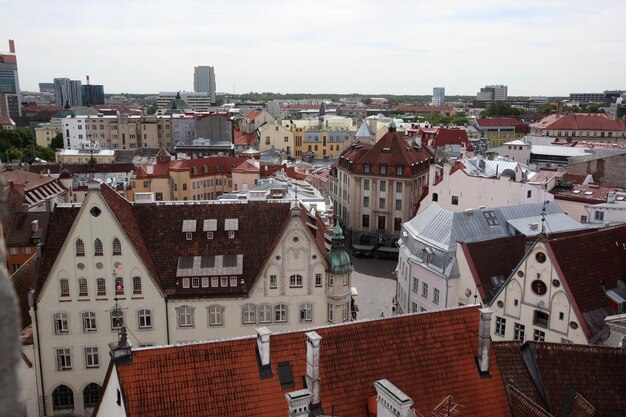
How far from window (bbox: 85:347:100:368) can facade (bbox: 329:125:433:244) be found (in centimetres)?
5221

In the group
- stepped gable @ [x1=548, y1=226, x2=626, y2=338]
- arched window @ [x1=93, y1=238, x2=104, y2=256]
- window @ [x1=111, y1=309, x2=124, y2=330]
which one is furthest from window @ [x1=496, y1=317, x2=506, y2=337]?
arched window @ [x1=93, y1=238, x2=104, y2=256]

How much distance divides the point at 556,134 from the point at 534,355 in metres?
139

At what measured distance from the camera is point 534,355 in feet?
94.4

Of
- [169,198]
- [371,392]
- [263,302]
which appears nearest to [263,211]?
[263,302]

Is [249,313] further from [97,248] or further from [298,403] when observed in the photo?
[298,403]

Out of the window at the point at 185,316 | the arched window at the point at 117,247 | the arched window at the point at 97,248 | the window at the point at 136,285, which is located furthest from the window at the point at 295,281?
the arched window at the point at 97,248

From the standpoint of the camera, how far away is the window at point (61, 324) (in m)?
40.4

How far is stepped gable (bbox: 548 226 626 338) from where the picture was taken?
120 ft

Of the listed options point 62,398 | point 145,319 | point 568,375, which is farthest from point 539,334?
point 62,398

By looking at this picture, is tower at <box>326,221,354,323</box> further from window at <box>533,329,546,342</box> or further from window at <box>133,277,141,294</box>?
window at <box>133,277,141,294</box>

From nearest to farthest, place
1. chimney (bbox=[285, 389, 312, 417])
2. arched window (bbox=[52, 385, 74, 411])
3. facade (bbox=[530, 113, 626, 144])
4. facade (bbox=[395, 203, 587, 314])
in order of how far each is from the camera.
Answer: chimney (bbox=[285, 389, 312, 417]) → arched window (bbox=[52, 385, 74, 411]) → facade (bbox=[395, 203, 587, 314]) → facade (bbox=[530, 113, 626, 144])

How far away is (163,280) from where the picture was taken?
41750 mm

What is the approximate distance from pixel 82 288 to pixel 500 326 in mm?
29715

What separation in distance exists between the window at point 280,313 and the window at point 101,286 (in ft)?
40.8
